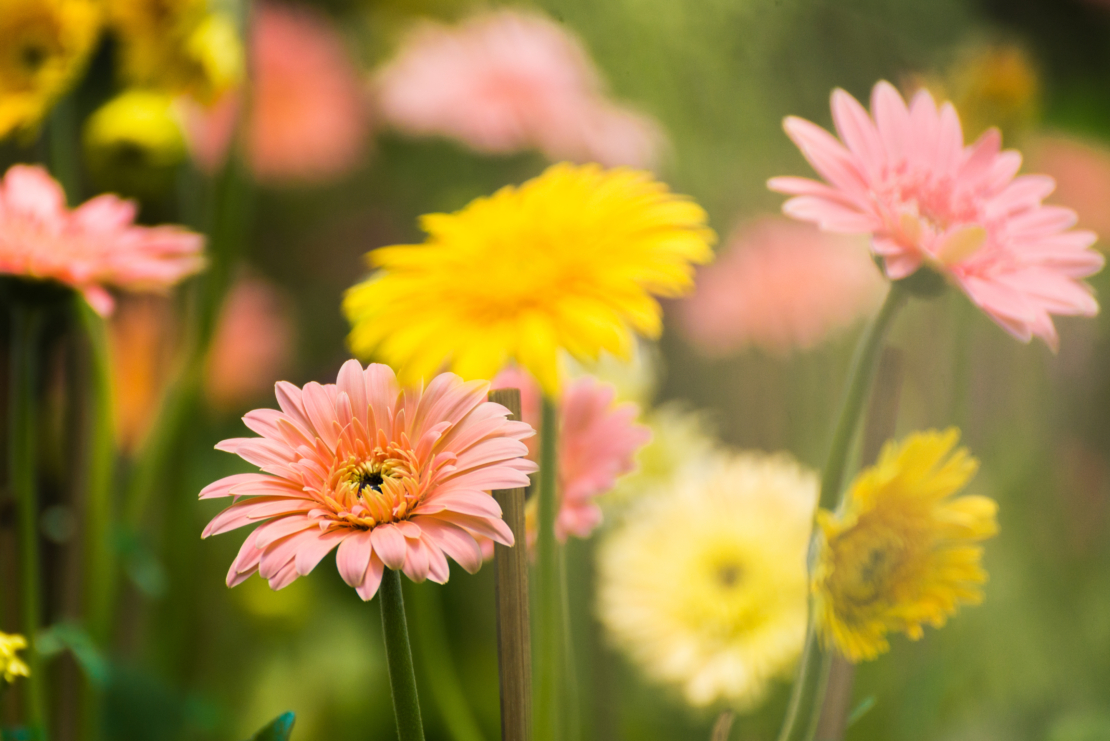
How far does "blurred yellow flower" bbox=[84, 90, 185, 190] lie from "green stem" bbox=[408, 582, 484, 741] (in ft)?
0.56

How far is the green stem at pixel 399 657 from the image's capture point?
0.11 metres

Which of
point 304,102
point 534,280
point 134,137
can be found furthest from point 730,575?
point 304,102

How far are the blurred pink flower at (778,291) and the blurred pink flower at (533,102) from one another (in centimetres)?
5

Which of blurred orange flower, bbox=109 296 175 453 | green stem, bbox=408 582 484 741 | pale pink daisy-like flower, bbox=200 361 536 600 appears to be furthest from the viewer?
blurred orange flower, bbox=109 296 175 453

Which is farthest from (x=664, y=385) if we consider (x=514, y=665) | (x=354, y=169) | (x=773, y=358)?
(x=354, y=169)

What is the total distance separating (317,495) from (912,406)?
153 millimetres

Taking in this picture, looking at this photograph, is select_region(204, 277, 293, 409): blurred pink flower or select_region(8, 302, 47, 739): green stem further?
select_region(204, 277, 293, 409): blurred pink flower

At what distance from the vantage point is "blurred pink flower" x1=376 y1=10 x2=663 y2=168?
10.8 inches

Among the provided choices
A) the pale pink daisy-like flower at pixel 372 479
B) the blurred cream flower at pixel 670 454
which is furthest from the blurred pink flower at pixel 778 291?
the pale pink daisy-like flower at pixel 372 479

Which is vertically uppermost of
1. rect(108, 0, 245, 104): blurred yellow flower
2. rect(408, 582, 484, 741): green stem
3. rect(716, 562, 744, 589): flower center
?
rect(108, 0, 245, 104): blurred yellow flower

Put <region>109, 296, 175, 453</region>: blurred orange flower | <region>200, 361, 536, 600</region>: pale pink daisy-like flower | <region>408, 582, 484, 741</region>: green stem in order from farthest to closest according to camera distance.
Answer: <region>109, 296, 175, 453</region>: blurred orange flower, <region>408, 582, 484, 741</region>: green stem, <region>200, 361, 536, 600</region>: pale pink daisy-like flower

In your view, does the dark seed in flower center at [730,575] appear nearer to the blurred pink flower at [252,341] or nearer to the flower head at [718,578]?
the flower head at [718,578]

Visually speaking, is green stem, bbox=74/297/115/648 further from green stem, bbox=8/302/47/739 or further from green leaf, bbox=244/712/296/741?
green leaf, bbox=244/712/296/741

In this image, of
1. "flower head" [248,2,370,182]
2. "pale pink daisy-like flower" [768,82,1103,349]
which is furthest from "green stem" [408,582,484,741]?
"flower head" [248,2,370,182]
